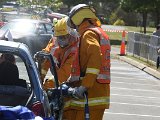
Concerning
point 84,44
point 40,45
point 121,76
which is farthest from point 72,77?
point 40,45

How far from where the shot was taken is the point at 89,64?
17.6ft

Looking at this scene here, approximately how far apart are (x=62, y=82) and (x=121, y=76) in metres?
10.5

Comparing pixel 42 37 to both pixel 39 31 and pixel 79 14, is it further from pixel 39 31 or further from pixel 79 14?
pixel 79 14

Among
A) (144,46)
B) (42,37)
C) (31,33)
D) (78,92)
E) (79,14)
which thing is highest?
(79,14)

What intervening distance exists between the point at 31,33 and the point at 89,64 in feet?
46.4

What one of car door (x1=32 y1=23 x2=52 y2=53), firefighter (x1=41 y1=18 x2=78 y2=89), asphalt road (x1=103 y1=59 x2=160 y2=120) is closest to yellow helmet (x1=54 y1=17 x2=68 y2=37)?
firefighter (x1=41 y1=18 x2=78 y2=89)

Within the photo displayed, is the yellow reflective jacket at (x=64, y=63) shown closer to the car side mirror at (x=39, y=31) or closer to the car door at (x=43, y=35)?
the car door at (x=43, y=35)

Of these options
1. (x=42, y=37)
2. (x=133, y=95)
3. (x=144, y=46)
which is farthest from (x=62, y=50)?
(x=144, y=46)

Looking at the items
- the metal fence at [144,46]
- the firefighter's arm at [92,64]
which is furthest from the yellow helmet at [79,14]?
the metal fence at [144,46]

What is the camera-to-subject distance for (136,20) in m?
67.9

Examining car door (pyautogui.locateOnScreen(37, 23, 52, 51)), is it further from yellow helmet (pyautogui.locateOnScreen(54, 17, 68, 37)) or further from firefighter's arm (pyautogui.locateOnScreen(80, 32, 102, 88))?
firefighter's arm (pyautogui.locateOnScreen(80, 32, 102, 88))

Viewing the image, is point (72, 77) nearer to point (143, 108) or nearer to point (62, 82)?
point (62, 82)

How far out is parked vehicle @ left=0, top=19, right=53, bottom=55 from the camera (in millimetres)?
18844

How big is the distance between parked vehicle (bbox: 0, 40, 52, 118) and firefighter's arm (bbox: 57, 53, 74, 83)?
1002mm
